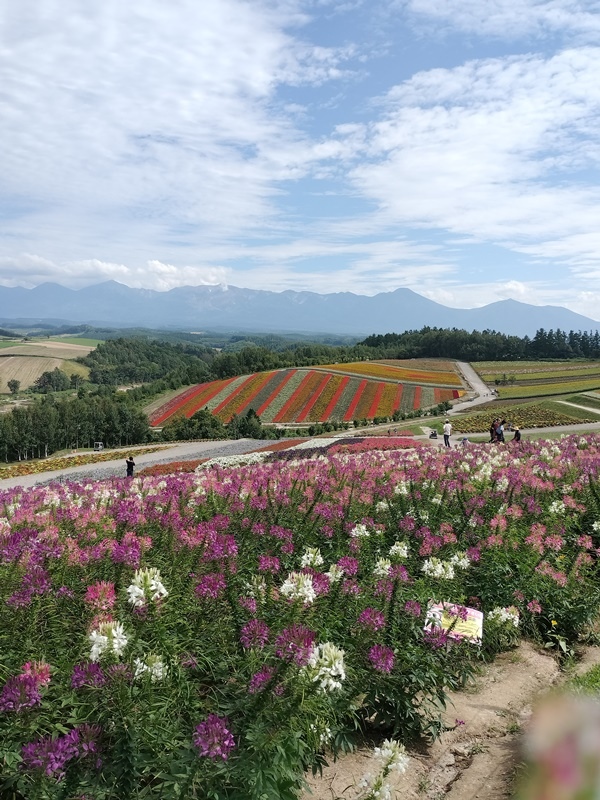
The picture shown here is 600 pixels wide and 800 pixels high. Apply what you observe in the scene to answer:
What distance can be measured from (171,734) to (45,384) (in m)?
173

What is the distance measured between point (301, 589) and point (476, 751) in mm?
2109

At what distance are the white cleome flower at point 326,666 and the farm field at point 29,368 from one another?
174 meters

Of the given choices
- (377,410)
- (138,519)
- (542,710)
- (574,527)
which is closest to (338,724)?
(138,519)

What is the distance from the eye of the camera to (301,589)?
14.7 ft

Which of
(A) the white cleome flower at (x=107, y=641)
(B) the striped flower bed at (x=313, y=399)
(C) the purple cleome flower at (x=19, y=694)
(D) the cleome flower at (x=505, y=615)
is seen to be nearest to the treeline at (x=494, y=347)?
(B) the striped flower bed at (x=313, y=399)

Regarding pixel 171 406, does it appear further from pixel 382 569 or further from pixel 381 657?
pixel 381 657

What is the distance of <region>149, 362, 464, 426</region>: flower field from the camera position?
60047mm

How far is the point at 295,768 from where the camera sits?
3.79 metres

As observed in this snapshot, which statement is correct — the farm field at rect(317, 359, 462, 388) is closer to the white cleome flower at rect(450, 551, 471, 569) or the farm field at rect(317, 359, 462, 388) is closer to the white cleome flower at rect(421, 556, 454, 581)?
the white cleome flower at rect(450, 551, 471, 569)

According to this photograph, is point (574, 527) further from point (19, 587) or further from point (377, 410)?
point (377, 410)

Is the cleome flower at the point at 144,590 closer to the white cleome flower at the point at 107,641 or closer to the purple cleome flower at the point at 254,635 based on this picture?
the white cleome flower at the point at 107,641

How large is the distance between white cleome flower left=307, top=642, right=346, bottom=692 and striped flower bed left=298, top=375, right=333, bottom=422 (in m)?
54.7

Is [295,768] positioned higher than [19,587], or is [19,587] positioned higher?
[19,587]

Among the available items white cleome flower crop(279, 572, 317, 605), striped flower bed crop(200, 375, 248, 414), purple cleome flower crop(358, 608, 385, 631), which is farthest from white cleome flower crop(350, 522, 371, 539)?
striped flower bed crop(200, 375, 248, 414)
